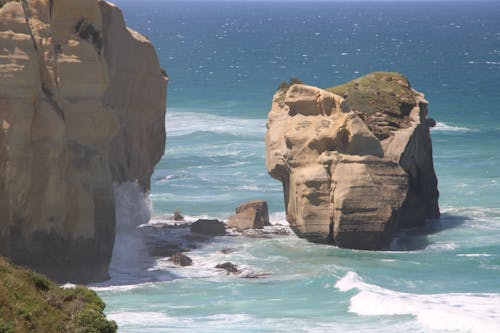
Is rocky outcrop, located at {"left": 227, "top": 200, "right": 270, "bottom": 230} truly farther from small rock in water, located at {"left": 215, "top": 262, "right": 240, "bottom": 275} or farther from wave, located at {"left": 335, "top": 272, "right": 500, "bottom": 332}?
wave, located at {"left": 335, "top": 272, "right": 500, "bottom": 332}

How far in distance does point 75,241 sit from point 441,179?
86.4ft

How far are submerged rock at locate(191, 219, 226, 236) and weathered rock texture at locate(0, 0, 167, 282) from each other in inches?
311

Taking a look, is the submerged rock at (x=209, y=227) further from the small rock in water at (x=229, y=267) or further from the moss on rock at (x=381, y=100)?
the moss on rock at (x=381, y=100)

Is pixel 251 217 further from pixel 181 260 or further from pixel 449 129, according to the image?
pixel 449 129

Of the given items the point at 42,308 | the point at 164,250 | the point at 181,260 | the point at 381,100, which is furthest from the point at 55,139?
the point at 42,308

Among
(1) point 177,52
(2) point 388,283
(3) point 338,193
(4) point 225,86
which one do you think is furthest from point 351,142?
(1) point 177,52

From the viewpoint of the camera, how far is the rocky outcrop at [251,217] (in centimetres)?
5475

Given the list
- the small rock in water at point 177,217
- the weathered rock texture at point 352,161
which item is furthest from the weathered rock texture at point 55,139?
the small rock in water at point 177,217

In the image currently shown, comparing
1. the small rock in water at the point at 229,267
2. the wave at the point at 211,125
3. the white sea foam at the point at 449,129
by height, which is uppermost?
the white sea foam at the point at 449,129

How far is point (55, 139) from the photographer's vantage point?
4409 centimetres

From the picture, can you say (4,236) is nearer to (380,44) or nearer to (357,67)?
(357,67)

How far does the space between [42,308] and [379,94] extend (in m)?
29.9

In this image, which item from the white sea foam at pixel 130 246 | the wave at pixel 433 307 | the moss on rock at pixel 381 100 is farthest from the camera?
the moss on rock at pixel 381 100

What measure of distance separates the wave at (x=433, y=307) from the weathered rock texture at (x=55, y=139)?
334 inches
